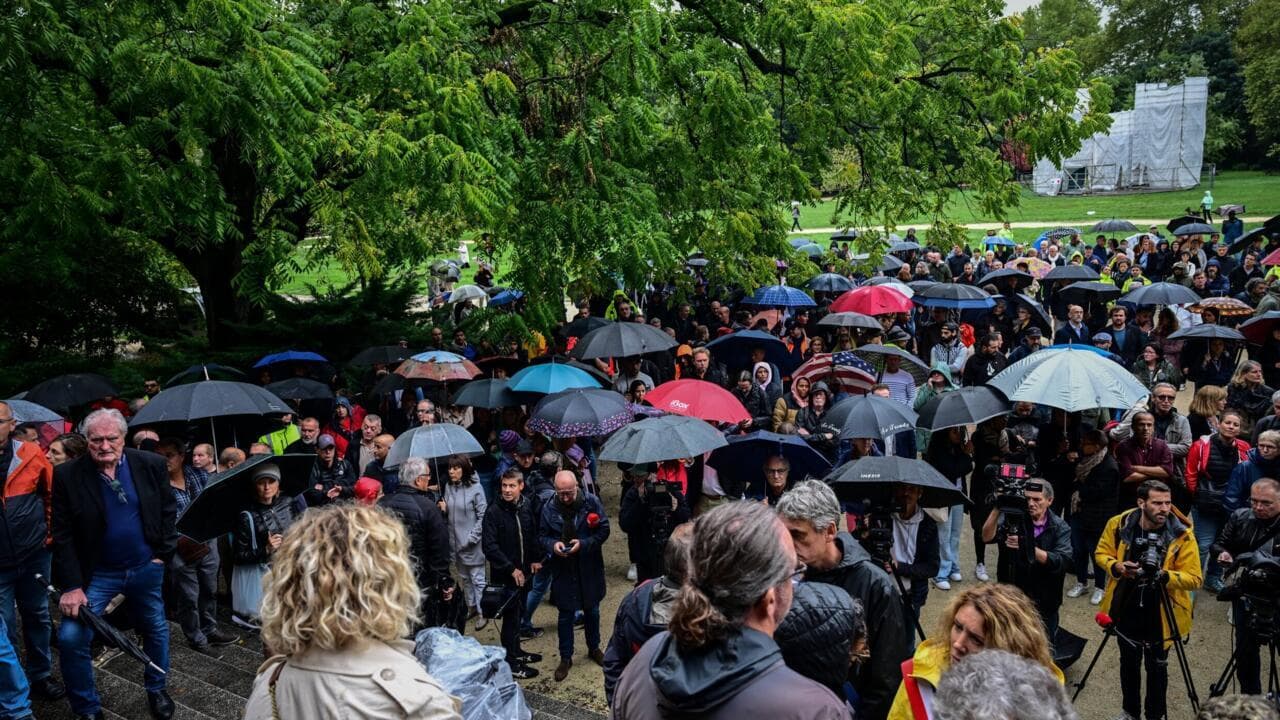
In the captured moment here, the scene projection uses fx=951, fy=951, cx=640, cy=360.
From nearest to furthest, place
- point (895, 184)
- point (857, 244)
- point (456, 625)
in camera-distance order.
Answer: point (456, 625) → point (895, 184) → point (857, 244)

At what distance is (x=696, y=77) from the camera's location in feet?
39.7

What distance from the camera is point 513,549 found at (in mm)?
7184

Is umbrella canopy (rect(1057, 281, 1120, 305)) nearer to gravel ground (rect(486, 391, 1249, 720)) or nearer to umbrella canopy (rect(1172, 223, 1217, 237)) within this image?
gravel ground (rect(486, 391, 1249, 720))

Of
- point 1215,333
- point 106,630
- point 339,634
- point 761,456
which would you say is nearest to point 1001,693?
point 339,634

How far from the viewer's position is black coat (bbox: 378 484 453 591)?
21.3 ft

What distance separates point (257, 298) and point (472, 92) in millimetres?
4128

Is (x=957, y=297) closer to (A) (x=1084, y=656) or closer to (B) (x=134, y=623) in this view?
(A) (x=1084, y=656)

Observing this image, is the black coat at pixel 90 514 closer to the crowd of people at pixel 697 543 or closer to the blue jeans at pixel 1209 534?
the crowd of people at pixel 697 543

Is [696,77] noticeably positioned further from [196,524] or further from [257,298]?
[196,524]

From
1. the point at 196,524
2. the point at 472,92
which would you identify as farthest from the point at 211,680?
the point at 472,92

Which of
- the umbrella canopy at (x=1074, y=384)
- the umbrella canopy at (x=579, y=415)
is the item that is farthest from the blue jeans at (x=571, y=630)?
the umbrella canopy at (x=1074, y=384)

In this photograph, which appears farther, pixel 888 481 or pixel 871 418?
pixel 871 418

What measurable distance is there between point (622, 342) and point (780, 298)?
451 cm

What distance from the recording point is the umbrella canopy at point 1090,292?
15555 mm
